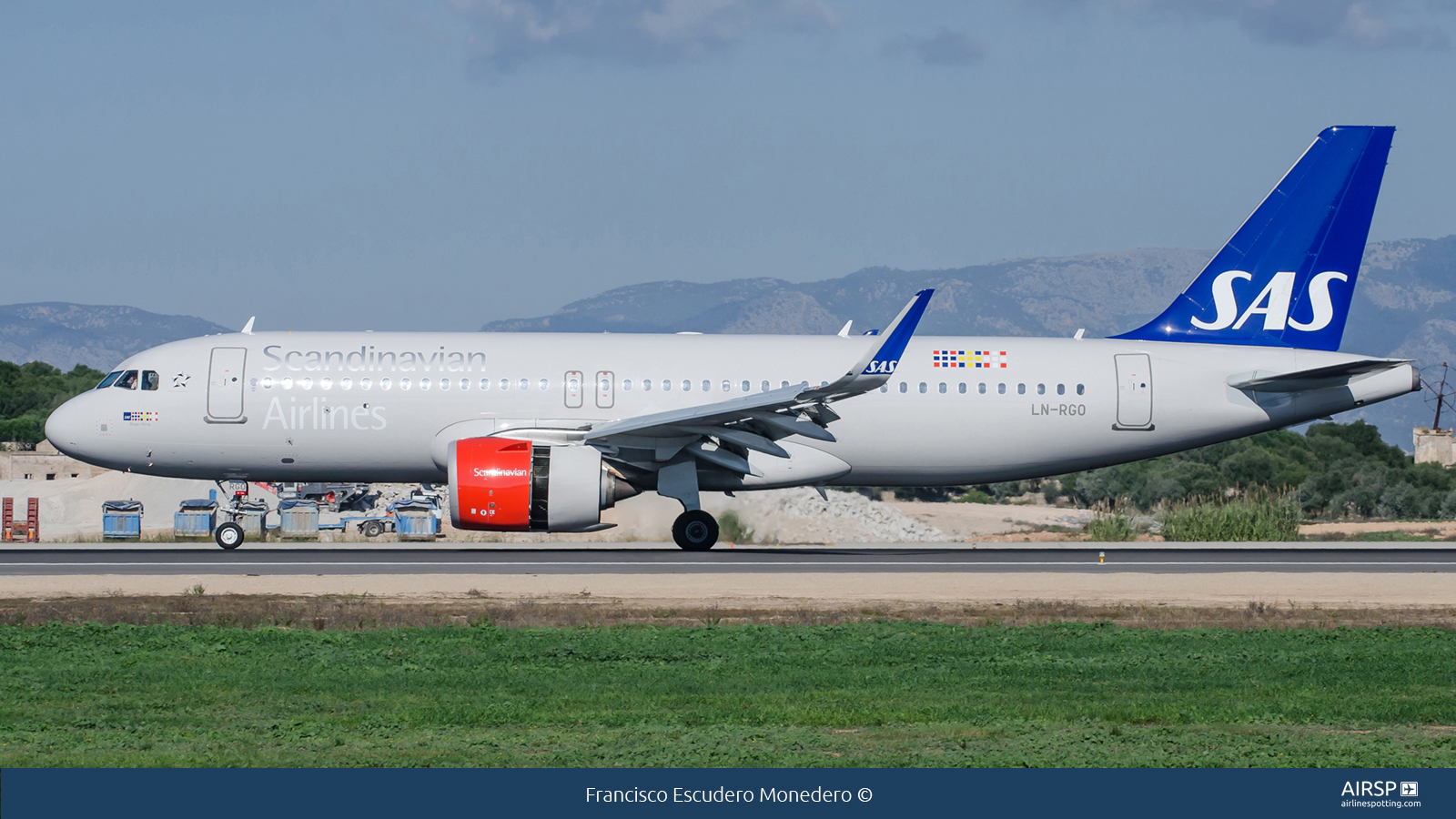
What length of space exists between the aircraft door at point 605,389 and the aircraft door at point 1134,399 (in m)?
9.31

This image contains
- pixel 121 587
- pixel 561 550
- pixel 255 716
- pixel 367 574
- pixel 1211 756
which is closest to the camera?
pixel 1211 756

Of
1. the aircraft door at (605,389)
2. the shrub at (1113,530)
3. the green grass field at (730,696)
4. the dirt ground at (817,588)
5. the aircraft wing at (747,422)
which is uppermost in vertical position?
the aircraft door at (605,389)

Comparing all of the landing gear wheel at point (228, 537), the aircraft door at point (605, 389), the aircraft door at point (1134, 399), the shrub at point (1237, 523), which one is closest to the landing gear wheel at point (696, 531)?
the aircraft door at point (605, 389)


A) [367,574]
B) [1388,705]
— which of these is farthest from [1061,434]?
[1388,705]

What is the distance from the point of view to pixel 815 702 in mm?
10875

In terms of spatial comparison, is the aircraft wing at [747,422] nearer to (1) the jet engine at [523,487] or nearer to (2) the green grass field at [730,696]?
(1) the jet engine at [523,487]

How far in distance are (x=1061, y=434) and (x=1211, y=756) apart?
1822 centimetres

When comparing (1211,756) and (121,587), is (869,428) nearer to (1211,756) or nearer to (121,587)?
(121,587)

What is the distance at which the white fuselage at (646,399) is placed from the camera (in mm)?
25141

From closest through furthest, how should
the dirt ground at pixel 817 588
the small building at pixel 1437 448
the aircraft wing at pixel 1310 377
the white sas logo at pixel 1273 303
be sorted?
the dirt ground at pixel 817 588 → the aircraft wing at pixel 1310 377 → the white sas logo at pixel 1273 303 → the small building at pixel 1437 448

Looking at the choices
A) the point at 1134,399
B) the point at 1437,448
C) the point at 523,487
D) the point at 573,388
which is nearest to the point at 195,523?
the point at 573,388

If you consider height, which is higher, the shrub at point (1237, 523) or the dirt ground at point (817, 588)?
the shrub at point (1237, 523)

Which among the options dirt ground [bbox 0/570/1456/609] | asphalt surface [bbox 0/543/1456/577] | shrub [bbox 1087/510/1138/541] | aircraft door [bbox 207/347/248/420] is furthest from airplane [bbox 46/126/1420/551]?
shrub [bbox 1087/510/1138/541]

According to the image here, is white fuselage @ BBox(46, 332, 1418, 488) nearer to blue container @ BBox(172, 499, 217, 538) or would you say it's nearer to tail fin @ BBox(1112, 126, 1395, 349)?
tail fin @ BBox(1112, 126, 1395, 349)
